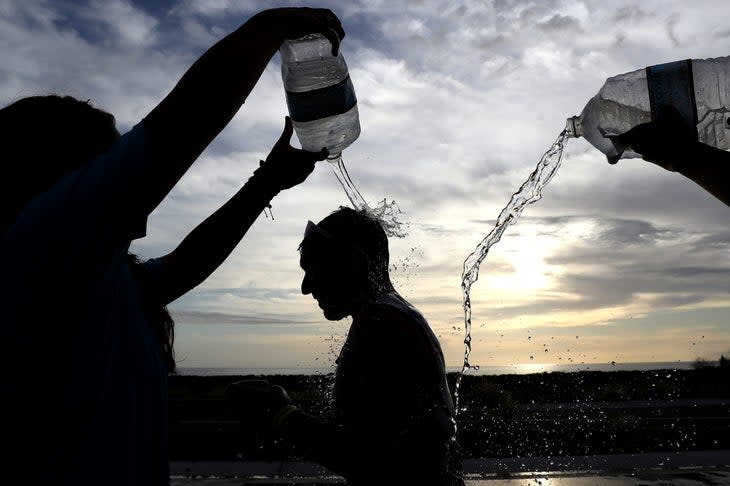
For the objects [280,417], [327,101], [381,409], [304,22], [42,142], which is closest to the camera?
[42,142]

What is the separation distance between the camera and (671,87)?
102 inches

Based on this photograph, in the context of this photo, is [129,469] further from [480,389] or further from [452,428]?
[480,389]

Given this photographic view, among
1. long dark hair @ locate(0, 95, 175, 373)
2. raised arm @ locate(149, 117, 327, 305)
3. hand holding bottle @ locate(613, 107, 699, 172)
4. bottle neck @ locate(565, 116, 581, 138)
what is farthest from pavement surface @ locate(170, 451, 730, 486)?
long dark hair @ locate(0, 95, 175, 373)

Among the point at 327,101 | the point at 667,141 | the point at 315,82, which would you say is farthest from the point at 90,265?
the point at 315,82

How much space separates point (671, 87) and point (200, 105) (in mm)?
2181

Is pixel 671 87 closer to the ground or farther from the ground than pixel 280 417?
farther from the ground

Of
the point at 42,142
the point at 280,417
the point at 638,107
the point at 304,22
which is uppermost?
the point at 638,107

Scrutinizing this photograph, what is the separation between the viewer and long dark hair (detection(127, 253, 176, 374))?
6.09ft

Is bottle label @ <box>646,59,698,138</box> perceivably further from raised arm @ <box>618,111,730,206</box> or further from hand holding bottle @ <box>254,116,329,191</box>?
hand holding bottle @ <box>254,116,329,191</box>

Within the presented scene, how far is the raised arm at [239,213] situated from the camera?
228 centimetres

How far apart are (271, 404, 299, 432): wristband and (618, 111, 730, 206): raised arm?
1536mm

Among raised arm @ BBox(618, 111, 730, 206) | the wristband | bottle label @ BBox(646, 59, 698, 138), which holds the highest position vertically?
bottle label @ BBox(646, 59, 698, 138)

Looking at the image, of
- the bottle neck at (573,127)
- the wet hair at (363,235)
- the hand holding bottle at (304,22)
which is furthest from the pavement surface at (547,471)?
the hand holding bottle at (304,22)

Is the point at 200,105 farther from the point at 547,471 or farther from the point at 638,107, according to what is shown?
the point at 547,471
